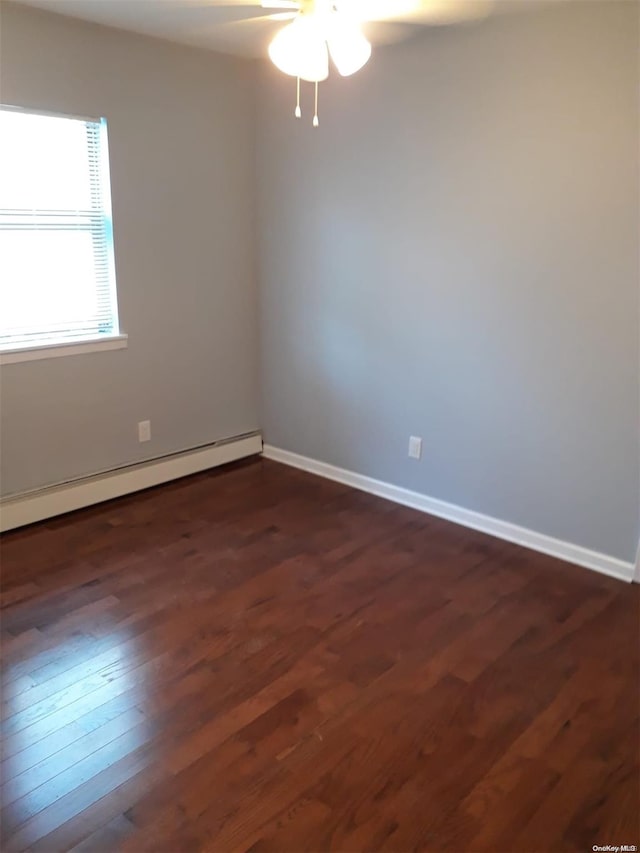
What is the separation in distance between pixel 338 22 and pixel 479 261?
1.20m

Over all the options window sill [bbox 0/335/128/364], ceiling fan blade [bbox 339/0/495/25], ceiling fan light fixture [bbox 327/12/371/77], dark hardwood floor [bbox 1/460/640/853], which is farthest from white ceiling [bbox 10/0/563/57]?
dark hardwood floor [bbox 1/460/640/853]

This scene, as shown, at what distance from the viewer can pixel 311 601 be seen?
2.65 metres

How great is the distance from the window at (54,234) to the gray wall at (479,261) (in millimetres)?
1010

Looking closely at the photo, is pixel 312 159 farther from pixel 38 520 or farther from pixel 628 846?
pixel 628 846

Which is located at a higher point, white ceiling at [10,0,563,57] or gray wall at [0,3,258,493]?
white ceiling at [10,0,563,57]

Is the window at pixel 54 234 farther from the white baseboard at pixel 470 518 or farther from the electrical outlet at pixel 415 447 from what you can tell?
the electrical outlet at pixel 415 447

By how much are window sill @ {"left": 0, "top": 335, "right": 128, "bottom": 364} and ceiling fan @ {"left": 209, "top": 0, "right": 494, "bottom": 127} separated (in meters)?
1.52

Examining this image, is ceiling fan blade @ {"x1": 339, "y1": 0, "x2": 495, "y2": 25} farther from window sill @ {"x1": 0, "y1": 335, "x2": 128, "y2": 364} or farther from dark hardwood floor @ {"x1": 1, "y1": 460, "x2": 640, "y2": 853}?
dark hardwood floor @ {"x1": 1, "y1": 460, "x2": 640, "y2": 853}

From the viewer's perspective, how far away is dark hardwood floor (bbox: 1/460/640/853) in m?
1.71

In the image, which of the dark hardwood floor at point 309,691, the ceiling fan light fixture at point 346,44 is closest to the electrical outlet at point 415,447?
the dark hardwood floor at point 309,691

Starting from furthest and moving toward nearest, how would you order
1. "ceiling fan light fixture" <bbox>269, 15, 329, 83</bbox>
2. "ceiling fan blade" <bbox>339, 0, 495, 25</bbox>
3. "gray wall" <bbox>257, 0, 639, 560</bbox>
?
1. "gray wall" <bbox>257, 0, 639, 560</bbox>
2. "ceiling fan blade" <bbox>339, 0, 495, 25</bbox>
3. "ceiling fan light fixture" <bbox>269, 15, 329, 83</bbox>

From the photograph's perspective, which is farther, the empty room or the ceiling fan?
the ceiling fan

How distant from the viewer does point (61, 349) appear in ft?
10.5

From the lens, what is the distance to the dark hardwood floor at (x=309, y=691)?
5.61 feet
